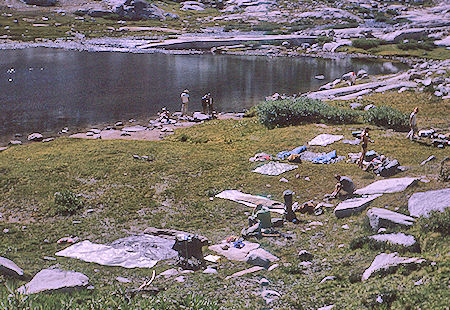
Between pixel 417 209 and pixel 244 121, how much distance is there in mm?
23812

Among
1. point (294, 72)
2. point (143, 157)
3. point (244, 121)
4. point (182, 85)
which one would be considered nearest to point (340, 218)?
point (143, 157)

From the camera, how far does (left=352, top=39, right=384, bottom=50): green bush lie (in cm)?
9734

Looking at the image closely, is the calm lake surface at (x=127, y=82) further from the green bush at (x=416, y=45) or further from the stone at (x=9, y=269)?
the stone at (x=9, y=269)

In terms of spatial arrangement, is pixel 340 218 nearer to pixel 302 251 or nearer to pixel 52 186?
pixel 302 251

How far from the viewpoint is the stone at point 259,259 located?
1440 cm

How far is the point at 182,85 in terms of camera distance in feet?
207

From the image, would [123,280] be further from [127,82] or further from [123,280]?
[127,82]

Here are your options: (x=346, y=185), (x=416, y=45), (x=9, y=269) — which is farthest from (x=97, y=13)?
(x=9, y=269)

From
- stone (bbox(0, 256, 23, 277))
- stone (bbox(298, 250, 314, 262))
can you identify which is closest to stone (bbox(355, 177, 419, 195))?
stone (bbox(298, 250, 314, 262))

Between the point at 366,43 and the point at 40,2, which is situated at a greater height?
the point at 40,2

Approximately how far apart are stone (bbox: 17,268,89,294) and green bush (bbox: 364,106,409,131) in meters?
25.0

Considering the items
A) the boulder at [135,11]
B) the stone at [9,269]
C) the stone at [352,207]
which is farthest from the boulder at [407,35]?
the stone at [9,269]

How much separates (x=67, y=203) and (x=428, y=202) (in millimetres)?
12956

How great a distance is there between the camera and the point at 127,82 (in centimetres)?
6531
